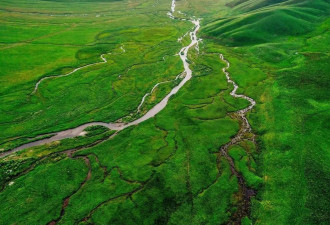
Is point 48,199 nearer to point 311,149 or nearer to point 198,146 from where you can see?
point 198,146

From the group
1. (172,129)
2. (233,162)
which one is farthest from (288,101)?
(172,129)

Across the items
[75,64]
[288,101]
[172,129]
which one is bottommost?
[172,129]

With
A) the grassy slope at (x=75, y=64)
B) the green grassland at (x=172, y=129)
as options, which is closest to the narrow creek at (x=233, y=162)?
the green grassland at (x=172, y=129)

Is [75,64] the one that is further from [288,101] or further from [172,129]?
[288,101]

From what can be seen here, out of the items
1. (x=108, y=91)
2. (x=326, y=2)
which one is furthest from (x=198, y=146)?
(x=326, y=2)

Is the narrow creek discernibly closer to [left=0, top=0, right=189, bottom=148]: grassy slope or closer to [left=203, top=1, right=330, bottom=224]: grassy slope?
[left=203, top=1, right=330, bottom=224]: grassy slope

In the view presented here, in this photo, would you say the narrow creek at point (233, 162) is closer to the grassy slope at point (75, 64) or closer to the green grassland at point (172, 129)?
the green grassland at point (172, 129)
